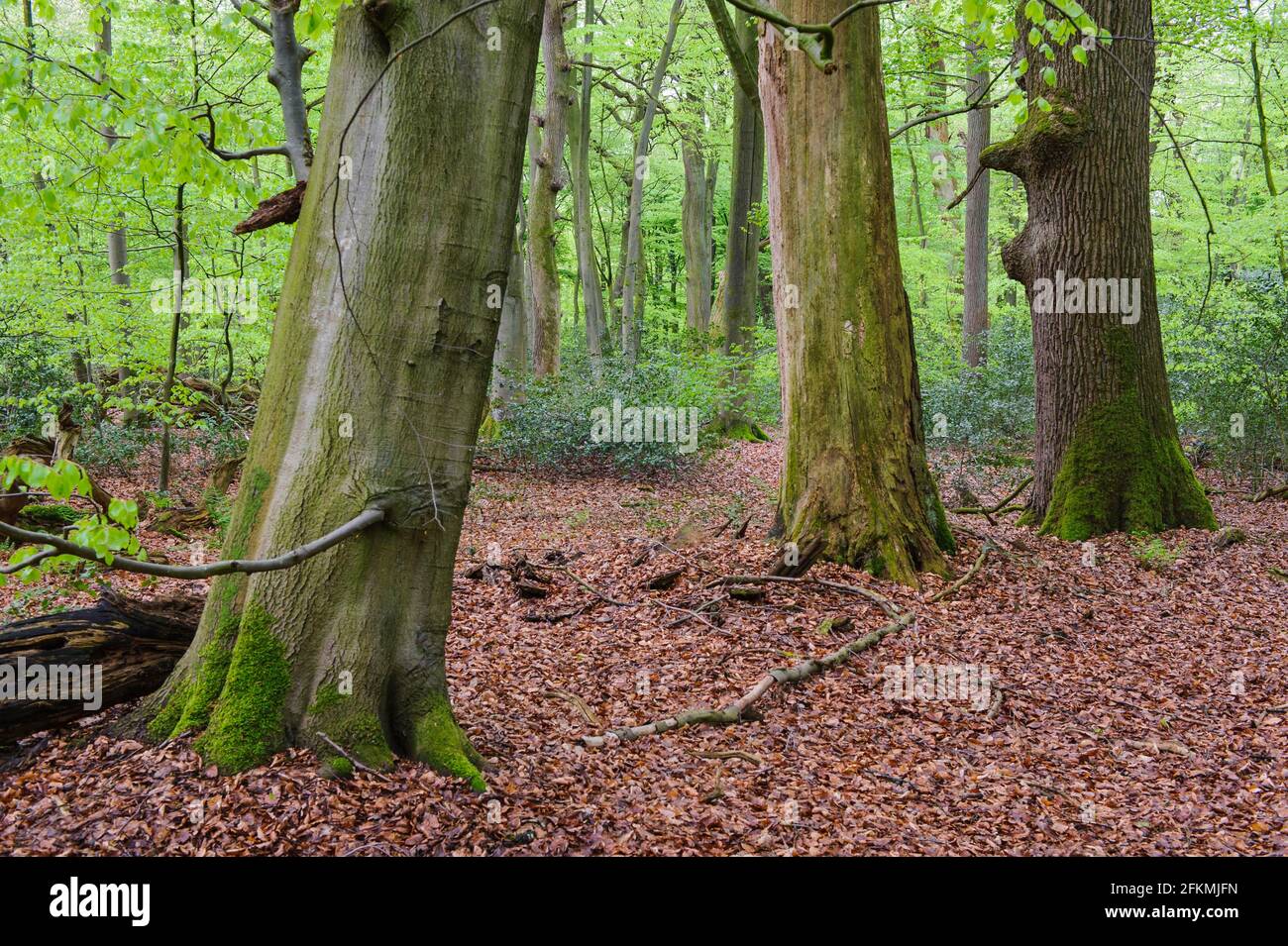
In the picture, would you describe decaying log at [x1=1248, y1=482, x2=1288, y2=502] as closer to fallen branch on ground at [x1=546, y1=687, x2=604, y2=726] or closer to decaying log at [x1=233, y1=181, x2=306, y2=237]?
fallen branch on ground at [x1=546, y1=687, x2=604, y2=726]

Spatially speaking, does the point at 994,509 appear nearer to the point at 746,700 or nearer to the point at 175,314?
the point at 746,700

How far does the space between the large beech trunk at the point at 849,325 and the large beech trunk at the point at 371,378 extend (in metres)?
4.14

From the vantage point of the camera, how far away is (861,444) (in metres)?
7.00

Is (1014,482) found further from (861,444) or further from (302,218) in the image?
(302,218)

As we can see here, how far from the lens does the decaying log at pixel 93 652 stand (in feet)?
11.2

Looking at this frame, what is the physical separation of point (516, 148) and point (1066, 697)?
4.23 meters

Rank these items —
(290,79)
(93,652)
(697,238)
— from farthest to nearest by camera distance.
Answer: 1. (697,238)
2. (290,79)
3. (93,652)

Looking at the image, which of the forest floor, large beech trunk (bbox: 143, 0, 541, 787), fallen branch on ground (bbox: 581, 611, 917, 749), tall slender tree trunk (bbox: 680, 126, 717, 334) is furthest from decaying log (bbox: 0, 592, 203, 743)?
tall slender tree trunk (bbox: 680, 126, 717, 334)

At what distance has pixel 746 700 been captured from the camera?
4727 millimetres

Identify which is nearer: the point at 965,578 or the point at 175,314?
the point at 965,578

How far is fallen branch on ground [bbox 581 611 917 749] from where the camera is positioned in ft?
14.0

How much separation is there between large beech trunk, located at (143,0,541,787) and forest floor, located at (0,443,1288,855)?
28cm

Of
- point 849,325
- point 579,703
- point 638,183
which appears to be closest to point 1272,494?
point 849,325

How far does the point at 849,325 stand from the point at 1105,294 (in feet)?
9.23
